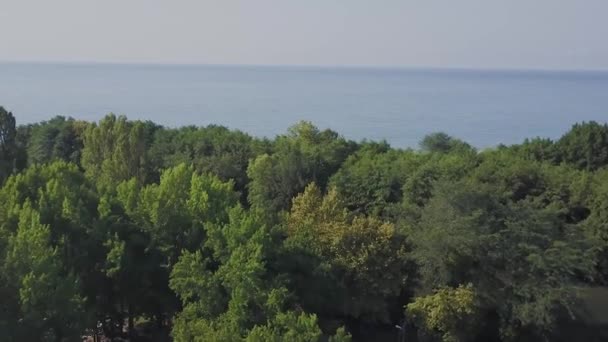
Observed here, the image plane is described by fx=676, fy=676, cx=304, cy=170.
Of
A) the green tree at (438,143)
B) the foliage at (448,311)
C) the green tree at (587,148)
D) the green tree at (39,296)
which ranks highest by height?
the green tree at (587,148)

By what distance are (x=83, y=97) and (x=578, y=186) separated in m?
92.5

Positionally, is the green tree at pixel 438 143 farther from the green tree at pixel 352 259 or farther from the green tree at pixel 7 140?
the green tree at pixel 7 140

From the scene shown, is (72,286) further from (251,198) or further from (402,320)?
(251,198)

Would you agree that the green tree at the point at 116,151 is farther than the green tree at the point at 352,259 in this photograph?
Yes

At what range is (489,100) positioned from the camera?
4439 inches

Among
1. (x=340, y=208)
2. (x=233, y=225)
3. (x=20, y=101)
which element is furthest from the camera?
(x=20, y=101)

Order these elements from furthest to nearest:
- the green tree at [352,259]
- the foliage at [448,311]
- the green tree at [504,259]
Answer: the green tree at [504,259], the foliage at [448,311], the green tree at [352,259]

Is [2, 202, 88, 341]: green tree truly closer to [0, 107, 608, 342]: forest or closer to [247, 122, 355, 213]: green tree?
[0, 107, 608, 342]: forest

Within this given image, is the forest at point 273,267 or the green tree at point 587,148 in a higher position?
the green tree at point 587,148

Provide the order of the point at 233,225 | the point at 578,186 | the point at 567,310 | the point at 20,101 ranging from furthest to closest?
the point at 20,101 < the point at 578,186 < the point at 567,310 < the point at 233,225

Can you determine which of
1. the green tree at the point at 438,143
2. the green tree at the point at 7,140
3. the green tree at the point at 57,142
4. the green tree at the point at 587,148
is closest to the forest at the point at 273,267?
the green tree at the point at 7,140

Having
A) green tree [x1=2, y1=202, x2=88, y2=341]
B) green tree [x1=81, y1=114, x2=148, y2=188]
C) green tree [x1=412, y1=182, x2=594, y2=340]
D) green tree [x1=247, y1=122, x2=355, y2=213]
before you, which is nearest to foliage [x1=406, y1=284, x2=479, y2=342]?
green tree [x1=412, y1=182, x2=594, y2=340]

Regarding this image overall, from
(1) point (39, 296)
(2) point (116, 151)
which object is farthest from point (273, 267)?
(2) point (116, 151)

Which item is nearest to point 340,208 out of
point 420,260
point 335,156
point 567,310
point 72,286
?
point 420,260
